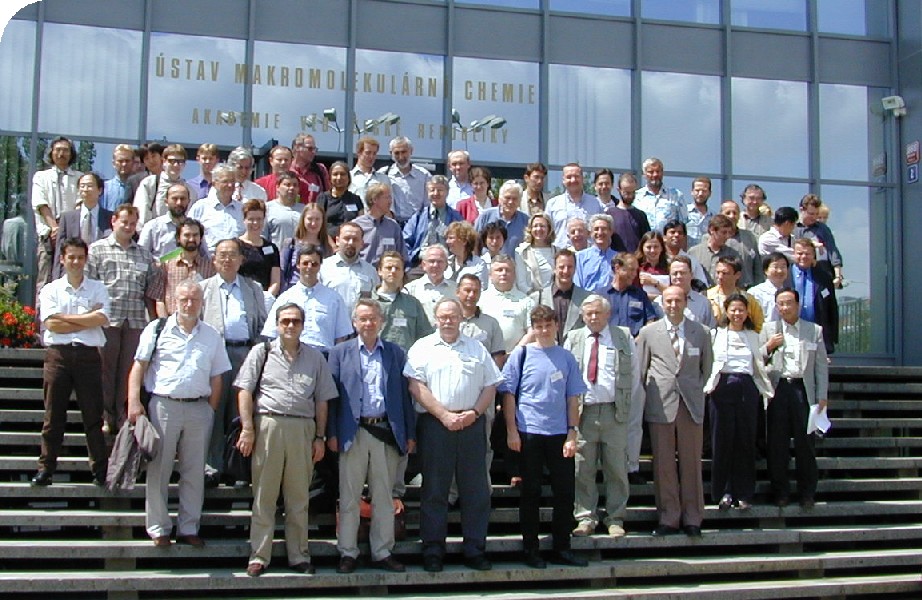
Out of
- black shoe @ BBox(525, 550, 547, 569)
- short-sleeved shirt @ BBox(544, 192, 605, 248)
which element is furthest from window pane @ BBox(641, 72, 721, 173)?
black shoe @ BBox(525, 550, 547, 569)

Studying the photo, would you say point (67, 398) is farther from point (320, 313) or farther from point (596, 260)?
point (596, 260)

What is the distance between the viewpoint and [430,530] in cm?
750

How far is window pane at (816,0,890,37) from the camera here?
596 inches

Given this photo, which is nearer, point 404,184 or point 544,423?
point 544,423

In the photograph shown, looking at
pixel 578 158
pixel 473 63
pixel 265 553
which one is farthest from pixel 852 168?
pixel 265 553

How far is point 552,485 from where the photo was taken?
780 cm

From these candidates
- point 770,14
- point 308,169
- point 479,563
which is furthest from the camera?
point 770,14

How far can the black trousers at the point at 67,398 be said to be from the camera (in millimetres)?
7527

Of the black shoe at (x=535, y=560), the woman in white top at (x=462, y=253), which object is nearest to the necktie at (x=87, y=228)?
the woman in white top at (x=462, y=253)

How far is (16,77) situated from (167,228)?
4832 millimetres

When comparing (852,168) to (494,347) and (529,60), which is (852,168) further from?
(494,347)

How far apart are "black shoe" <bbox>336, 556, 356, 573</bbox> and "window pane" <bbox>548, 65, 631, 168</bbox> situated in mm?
7982

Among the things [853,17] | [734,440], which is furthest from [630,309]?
→ [853,17]

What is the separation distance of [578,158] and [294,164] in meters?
5.00
